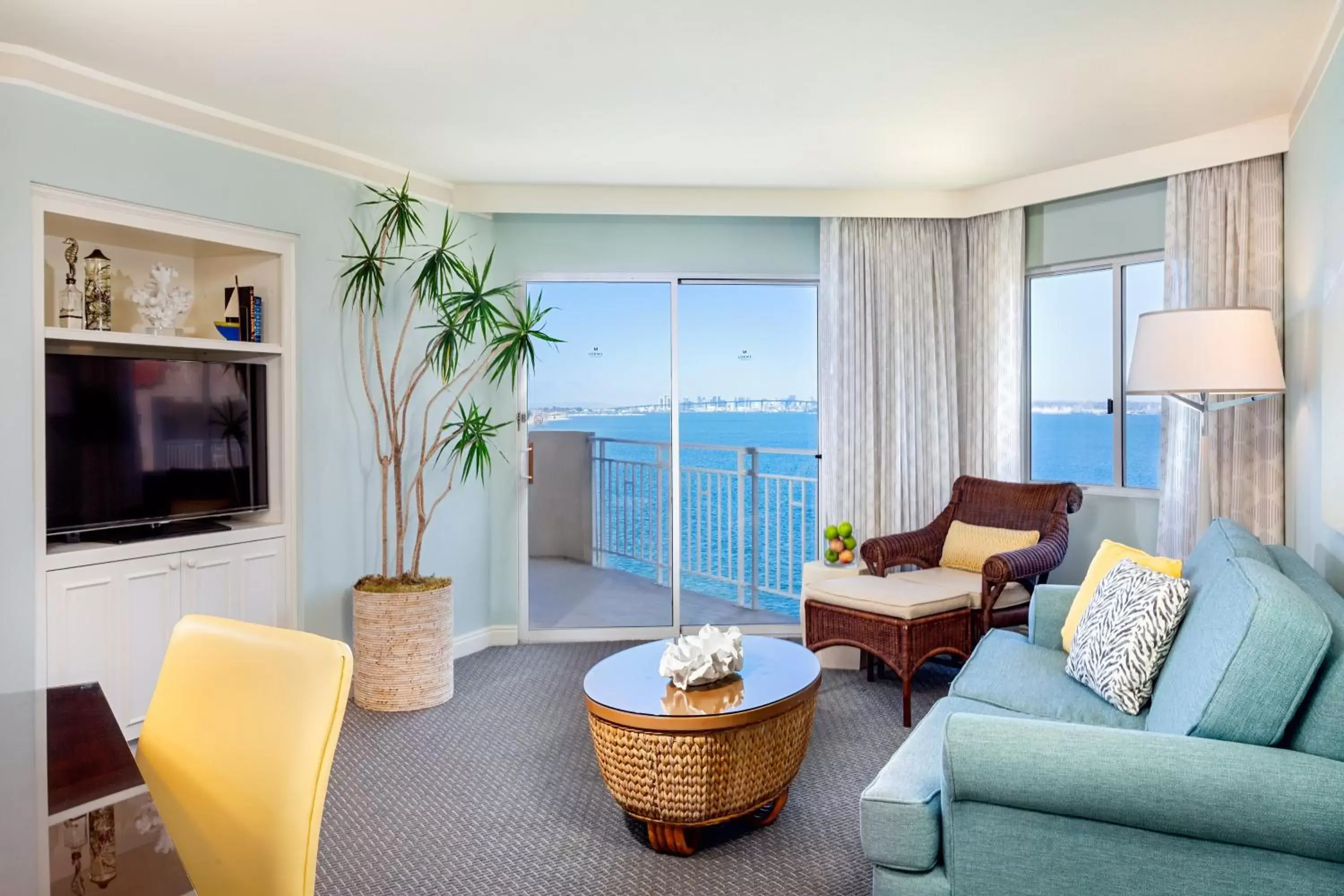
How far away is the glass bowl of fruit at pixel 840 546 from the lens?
14.9 feet

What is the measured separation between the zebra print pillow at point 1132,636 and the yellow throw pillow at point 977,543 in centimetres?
159

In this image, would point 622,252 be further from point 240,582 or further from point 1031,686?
point 1031,686

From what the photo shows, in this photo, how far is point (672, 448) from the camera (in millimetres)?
5141

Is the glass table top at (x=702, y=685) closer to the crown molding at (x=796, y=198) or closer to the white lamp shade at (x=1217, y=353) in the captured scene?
the white lamp shade at (x=1217, y=353)

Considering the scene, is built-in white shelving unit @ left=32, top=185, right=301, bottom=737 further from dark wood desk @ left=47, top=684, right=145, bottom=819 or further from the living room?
dark wood desk @ left=47, top=684, right=145, bottom=819

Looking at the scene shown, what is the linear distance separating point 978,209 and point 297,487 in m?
3.82

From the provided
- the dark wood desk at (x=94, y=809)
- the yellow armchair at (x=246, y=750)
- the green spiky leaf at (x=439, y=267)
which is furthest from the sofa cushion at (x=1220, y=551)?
the green spiky leaf at (x=439, y=267)

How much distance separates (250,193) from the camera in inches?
149

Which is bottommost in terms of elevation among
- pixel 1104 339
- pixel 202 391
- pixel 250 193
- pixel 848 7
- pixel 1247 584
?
pixel 1247 584

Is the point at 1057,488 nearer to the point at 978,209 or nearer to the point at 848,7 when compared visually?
the point at 978,209

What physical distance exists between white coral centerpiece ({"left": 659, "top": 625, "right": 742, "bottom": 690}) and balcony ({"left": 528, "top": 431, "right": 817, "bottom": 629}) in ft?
7.62

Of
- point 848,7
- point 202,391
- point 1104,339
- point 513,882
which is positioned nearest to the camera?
point 513,882

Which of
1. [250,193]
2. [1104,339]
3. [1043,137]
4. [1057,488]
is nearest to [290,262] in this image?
[250,193]

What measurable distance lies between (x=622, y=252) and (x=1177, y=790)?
402cm
